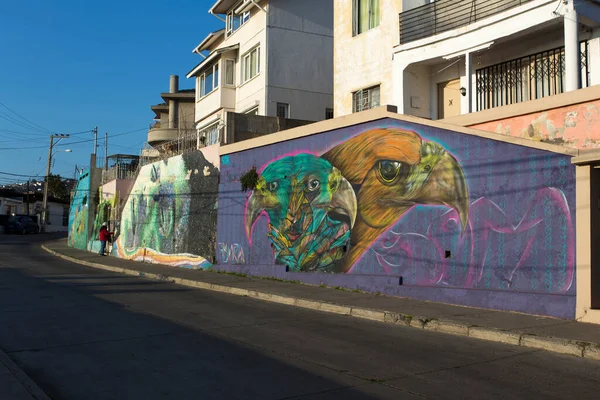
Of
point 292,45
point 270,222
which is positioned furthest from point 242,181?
point 292,45

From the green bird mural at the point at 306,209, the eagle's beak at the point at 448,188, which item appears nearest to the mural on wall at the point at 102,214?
the green bird mural at the point at 306,209

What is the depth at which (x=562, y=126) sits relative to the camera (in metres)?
10.4

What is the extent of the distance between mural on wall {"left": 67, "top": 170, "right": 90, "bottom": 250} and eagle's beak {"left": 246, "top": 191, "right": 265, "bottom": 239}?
21243mm

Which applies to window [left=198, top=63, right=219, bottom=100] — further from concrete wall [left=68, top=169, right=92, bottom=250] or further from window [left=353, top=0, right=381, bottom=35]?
→ concrete wall [left=68, top=169, right=92, bottom=250]

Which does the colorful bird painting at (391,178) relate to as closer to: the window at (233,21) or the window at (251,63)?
the window at (251,63)

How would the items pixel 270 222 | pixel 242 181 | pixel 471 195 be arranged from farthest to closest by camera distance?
pixel 242 181 → pixel 270 222 → pixel 471 195

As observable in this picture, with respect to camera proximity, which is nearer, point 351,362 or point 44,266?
point 351,362

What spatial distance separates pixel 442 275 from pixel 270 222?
7061 millimetres

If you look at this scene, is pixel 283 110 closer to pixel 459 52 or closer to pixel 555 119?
pixel 459 52

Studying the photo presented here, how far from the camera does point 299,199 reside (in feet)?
54.9

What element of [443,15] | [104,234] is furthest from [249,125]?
[104,234]

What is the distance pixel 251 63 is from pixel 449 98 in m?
11.5

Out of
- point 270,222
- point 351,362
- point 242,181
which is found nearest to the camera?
point 351,362

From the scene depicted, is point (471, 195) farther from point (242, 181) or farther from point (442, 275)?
point (242, 181)
